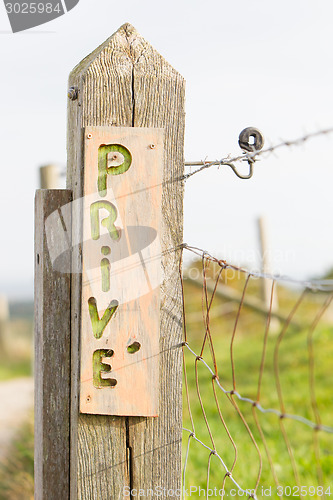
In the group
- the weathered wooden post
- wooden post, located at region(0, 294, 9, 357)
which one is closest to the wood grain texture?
the weathered wooden post

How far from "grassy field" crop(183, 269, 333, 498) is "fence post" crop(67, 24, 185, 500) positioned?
39 centimetres

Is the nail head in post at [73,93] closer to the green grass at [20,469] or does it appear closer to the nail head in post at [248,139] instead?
the nail head in post at [248,139]

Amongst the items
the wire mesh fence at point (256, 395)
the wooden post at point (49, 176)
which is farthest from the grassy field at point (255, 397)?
the wooden post at point (49, 176)

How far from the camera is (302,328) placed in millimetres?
6793

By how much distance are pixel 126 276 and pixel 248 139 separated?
0.46m

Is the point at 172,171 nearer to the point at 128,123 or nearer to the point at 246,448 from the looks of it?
the point at 128,123

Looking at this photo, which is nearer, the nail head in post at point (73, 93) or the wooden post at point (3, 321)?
the nail head in post at point (73, 93)

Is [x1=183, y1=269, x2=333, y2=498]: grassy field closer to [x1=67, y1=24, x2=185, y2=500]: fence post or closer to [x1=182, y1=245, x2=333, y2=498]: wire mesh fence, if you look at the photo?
[x1=182, y1=245, x2=333, y2=498]: wire mesh fence

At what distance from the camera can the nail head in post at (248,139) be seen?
1340 millimetres

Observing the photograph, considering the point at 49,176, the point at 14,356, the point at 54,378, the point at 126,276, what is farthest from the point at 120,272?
the point at 14,356

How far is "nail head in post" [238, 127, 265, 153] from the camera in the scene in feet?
4.40

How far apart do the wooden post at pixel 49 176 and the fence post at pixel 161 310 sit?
3755mm

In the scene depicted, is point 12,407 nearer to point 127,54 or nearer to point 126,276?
point 126,276

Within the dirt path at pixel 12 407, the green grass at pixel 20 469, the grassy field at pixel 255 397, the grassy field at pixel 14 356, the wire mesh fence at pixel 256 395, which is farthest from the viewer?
the grassy field at pixel 14 356
